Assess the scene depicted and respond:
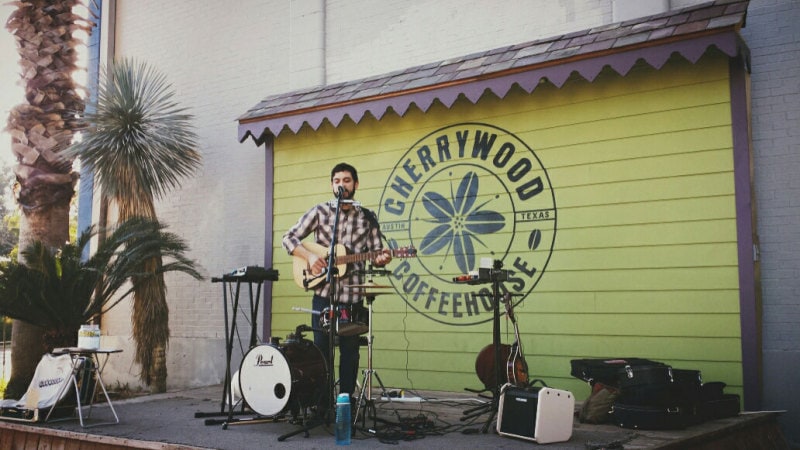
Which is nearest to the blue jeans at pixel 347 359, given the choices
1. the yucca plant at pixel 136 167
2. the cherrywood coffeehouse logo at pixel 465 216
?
the cherrywood coffeehouse logo at pixel 465 216

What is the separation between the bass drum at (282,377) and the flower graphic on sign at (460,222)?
224cm

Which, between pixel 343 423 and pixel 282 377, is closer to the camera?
pixel 343 423

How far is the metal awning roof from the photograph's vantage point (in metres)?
5.25

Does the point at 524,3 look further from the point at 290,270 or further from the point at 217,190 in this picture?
the point at 217,190

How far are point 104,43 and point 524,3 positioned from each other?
669 cm

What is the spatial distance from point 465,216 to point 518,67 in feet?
5.02

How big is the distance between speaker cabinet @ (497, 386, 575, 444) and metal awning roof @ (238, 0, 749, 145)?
8.81 ft

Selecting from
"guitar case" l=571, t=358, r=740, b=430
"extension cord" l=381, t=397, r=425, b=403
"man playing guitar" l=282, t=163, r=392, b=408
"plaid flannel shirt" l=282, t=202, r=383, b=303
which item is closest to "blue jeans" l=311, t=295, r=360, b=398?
"man playing guitar" l=282, t=163, r=392, b=408

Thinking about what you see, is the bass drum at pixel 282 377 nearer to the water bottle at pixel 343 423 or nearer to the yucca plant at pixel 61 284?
the water bottle at pixel 343 423

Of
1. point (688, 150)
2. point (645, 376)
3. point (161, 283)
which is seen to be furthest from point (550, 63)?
point (161, 283)

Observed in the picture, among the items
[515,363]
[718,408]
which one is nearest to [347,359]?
[515,363]

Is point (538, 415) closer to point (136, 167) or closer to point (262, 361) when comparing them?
point (262, 361)

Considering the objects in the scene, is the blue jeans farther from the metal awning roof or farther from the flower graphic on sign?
the metal awning roof

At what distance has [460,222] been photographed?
669 centimetres
